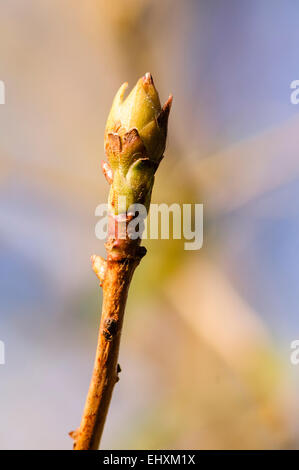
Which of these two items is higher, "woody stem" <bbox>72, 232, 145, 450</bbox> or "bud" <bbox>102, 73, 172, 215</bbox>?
"bud" <bbox>102, 73, 172, 215</bbox>

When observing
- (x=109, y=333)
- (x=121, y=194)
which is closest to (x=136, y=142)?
(x=121, y=194)

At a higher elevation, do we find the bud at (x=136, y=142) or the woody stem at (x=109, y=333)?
the bud at (x=136, y=142)

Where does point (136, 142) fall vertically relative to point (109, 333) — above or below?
above

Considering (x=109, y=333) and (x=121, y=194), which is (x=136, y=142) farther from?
(x=109, y=333)
